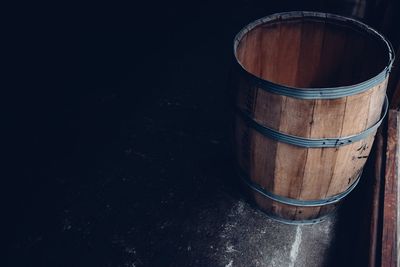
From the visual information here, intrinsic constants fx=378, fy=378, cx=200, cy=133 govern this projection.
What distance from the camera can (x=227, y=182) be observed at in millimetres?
2896

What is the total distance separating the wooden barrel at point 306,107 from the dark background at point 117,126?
323 mm

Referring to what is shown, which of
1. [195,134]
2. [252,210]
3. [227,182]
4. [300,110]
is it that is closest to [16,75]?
[195,134]


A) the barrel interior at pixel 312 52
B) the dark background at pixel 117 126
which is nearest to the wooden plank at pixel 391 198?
the barrel interior at pixel 312 52

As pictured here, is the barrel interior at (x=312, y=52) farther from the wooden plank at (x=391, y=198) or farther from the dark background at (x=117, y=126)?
the wooden plank at (x=391, y=198)

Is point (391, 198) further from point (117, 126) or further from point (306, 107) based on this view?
point (117, 126)

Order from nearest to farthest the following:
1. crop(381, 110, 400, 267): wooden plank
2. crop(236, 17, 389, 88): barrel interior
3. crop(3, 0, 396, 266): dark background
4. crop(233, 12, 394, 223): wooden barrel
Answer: crop(233, 12, 394, 223): wooden barrel
crop(381, 110, 400, 267): wooden plank
crop(236, 17, 389, 88): barrel interior
crop(3, 0, 396, 266): dark background

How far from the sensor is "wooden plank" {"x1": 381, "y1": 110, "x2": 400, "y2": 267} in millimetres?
2070

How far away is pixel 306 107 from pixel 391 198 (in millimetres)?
948

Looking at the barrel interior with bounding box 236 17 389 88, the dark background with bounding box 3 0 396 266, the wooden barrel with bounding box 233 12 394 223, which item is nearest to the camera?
the wooden barrel with bounding box 233 12 394 223

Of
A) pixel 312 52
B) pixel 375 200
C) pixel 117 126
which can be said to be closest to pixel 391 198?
pixel 375 200

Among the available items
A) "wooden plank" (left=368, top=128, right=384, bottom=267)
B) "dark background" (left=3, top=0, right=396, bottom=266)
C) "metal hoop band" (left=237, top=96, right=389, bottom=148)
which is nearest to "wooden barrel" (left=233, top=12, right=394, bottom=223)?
"metal hoop band" (left=237, top=96, right=389, bottom=148)

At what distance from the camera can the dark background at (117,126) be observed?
2.61 metres

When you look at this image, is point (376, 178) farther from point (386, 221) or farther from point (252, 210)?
point (252, 210)

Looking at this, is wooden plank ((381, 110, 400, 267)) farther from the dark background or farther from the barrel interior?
the dark background
